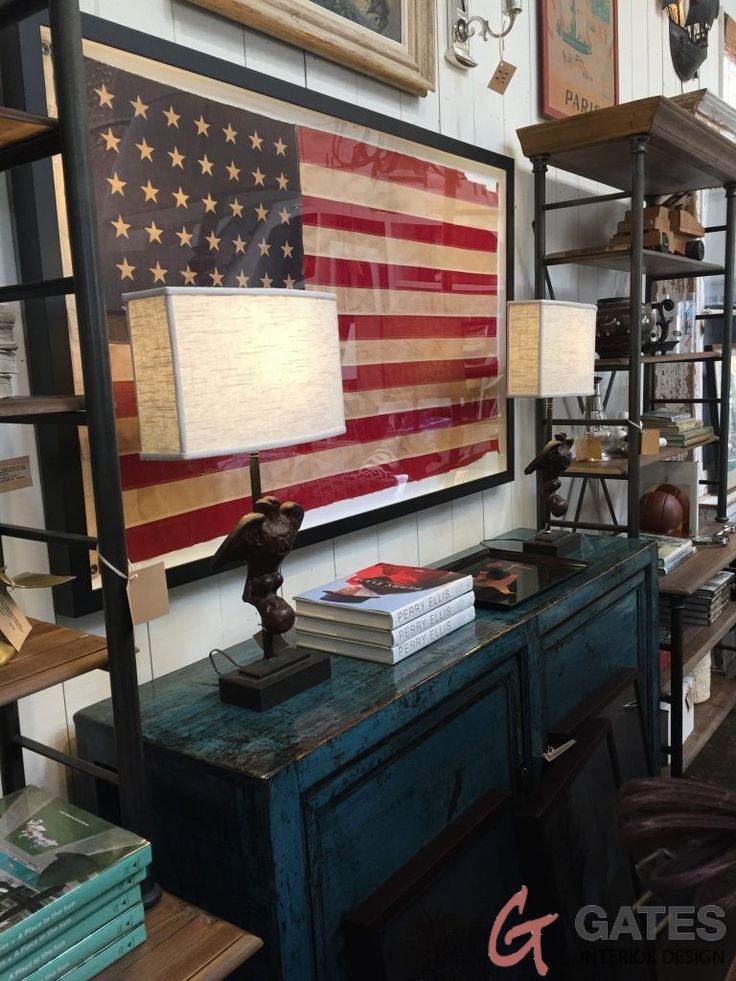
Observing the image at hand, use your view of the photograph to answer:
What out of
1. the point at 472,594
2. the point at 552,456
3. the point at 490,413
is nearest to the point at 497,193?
the point at 490,413

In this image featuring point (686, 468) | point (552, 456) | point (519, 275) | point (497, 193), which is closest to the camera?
point (552, 456)

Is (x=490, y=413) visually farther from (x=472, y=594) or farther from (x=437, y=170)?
(x=472, y=594)

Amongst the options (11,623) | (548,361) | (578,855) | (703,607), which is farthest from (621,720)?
(11,623)

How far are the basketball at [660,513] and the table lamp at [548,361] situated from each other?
91 cm

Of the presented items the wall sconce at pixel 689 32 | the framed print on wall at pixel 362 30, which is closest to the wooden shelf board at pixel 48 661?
the framed print on wall at pixel 362 30

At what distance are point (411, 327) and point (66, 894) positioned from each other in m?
1.44

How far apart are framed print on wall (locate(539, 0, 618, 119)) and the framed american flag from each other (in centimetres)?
48

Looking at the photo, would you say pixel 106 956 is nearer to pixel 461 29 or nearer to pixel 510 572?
pixel 510 572

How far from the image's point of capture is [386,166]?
1.86 m

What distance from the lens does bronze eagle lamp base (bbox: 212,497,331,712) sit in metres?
1.23

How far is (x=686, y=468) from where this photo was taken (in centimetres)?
301

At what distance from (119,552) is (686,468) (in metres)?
2.53

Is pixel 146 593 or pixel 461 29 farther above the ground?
pixel 461 29

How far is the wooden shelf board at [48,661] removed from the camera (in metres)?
0.92
